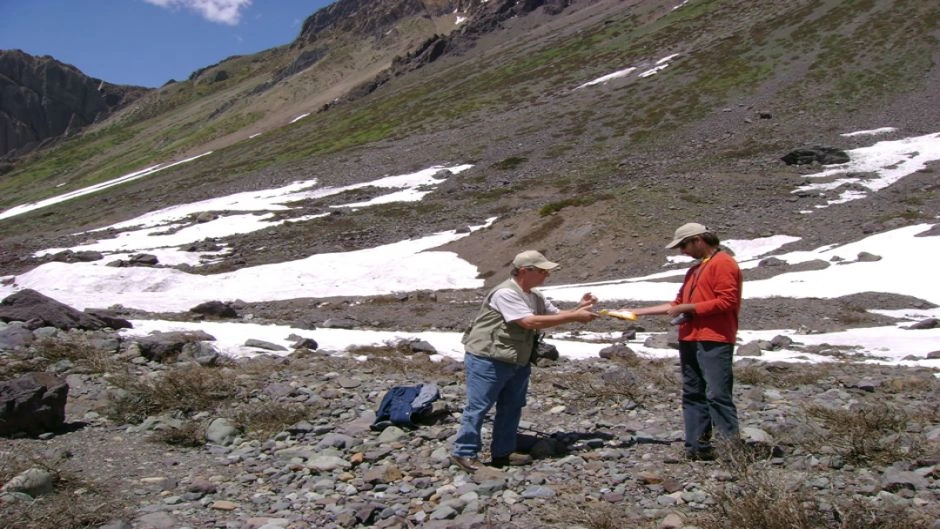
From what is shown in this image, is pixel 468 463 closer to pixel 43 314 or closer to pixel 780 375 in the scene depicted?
pixel 780 375

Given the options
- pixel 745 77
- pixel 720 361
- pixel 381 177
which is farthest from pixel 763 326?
pixel 745 77

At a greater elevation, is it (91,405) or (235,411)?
(91,405)

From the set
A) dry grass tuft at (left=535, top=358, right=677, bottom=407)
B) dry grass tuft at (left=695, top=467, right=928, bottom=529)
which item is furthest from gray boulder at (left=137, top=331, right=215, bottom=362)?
dry grass tuft at (left=695, top=467, right=928, bottom=529)

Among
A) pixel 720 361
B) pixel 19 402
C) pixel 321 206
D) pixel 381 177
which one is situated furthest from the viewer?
pixel 381 177

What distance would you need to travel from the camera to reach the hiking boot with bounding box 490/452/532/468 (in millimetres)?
7055

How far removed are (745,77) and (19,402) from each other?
8692 centimetres

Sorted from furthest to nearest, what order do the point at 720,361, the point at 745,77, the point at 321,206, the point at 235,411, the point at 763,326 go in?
the point at 745,77, the point at 321,206, the point at 763,326, the point at 235,411, the point at 720,361

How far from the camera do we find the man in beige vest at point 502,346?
675 cm

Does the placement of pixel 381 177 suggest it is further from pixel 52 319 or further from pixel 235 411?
pixel 235 411

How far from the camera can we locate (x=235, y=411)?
8.84 m

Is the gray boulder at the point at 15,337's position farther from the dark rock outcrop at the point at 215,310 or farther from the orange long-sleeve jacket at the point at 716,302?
the orange long-sleeve jacket at the point at 716,302

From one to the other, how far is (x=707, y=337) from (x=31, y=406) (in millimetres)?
7836

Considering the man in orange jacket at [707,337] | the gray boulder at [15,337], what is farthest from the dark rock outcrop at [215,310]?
the man in orange jacket at [707,337]

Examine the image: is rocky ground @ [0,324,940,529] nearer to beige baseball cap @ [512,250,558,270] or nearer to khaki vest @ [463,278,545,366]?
khaki vest @ [463,278,545,366]
